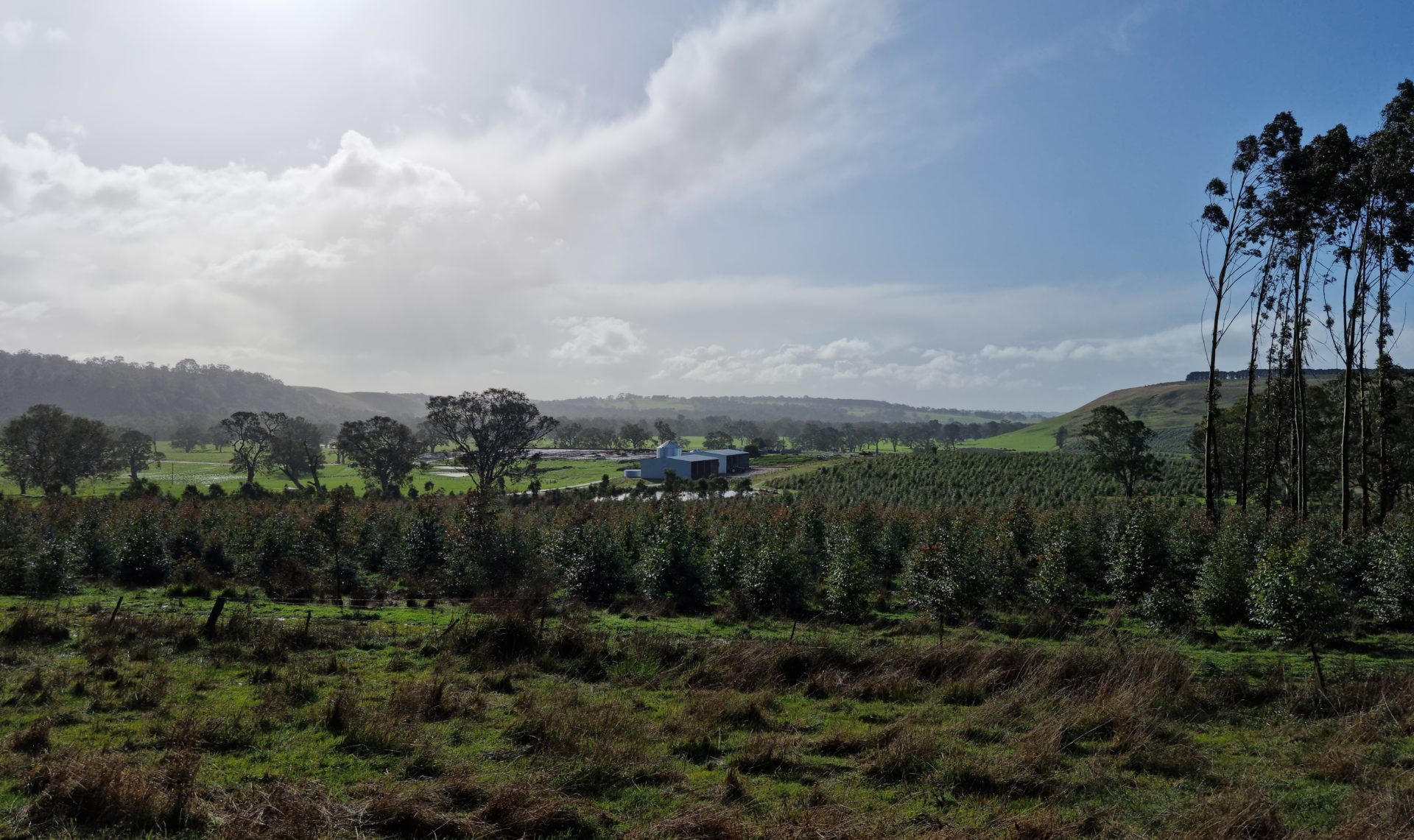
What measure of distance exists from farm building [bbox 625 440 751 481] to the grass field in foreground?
7509 cm

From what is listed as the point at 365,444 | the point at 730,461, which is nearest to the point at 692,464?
the point at 730,461

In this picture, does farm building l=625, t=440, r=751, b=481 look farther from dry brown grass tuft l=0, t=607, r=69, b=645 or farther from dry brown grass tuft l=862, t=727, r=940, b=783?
dry brown grass tuft l=862, t=727, r=940, b=783

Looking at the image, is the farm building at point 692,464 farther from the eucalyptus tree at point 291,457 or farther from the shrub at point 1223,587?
the shrub at point 1223,587

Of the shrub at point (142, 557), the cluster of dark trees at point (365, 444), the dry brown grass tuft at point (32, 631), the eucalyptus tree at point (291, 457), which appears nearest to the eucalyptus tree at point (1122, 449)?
the cluster of dark trees at point (365, 444)

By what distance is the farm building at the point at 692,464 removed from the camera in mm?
93625

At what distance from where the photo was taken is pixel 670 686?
1213 centimetres

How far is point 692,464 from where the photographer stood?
93.6 m

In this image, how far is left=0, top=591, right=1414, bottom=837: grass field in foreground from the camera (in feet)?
22.8

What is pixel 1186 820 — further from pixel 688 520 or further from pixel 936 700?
pixel 688 520

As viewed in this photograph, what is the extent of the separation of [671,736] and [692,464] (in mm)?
84076

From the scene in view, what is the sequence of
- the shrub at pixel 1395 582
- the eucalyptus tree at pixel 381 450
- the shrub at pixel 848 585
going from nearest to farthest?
the shrub at pixel 1395 582, the shrub at pixel 848 585, the eucalyptus tree at pixel 381 450

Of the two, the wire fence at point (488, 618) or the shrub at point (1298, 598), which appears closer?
the shrub at point (1298, 598)

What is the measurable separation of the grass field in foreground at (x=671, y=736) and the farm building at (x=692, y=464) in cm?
7509

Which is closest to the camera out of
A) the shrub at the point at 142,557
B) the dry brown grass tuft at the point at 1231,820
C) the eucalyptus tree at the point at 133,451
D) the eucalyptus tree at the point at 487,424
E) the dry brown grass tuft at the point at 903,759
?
the dry brown grass tuft at the point at 1231,820
